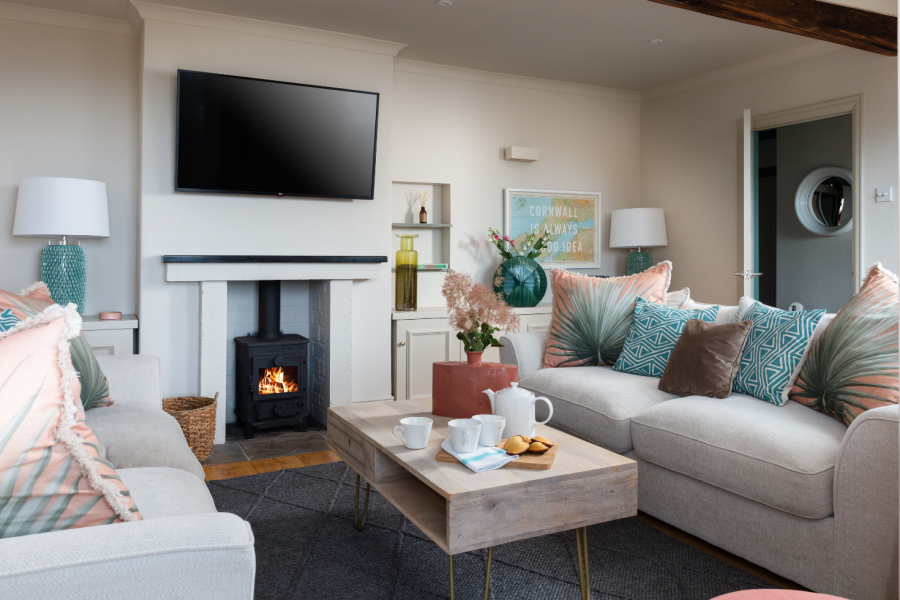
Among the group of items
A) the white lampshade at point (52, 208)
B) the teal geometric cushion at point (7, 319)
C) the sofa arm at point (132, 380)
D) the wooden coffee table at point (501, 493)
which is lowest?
the wooden coffee table at point (501, 493)

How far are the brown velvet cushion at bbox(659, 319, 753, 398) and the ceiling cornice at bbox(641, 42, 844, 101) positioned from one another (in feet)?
8.44

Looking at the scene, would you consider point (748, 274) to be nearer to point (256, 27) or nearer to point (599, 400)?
point (599, 400)

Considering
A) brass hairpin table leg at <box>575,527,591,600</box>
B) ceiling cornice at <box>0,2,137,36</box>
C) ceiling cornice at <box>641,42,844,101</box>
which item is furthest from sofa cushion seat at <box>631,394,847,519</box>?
ceiling cornice at <box>0,2,137,36</box>

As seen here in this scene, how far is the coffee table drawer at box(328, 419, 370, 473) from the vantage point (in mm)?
2059

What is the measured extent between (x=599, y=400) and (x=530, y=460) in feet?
3.17

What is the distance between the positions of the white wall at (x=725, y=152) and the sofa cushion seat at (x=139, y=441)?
3.72 m

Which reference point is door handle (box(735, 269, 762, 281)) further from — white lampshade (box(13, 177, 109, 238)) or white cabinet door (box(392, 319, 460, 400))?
white lampshade (box(13, 177, 109, 238))

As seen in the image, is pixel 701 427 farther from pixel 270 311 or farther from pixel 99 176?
pixel 99 176

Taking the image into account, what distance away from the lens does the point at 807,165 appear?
16.3 feet

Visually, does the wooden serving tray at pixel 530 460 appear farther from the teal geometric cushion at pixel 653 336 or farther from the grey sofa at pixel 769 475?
the teal geometric cushion at pixel 653 336

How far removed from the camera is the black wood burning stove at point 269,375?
3.71 metres

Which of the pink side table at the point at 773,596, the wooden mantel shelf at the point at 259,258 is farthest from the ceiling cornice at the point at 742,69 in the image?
the pink side table at the point at 773,596

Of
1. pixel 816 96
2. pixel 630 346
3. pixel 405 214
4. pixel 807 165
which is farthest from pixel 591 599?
pixel 807 165

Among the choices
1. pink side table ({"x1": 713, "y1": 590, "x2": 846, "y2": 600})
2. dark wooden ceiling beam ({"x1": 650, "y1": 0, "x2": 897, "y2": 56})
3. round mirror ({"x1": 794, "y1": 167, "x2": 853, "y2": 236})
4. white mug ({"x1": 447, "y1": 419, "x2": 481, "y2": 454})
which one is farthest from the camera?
round mirror ({"x1": 794, "y1": 167, "x2": 853, "y2": 236})
